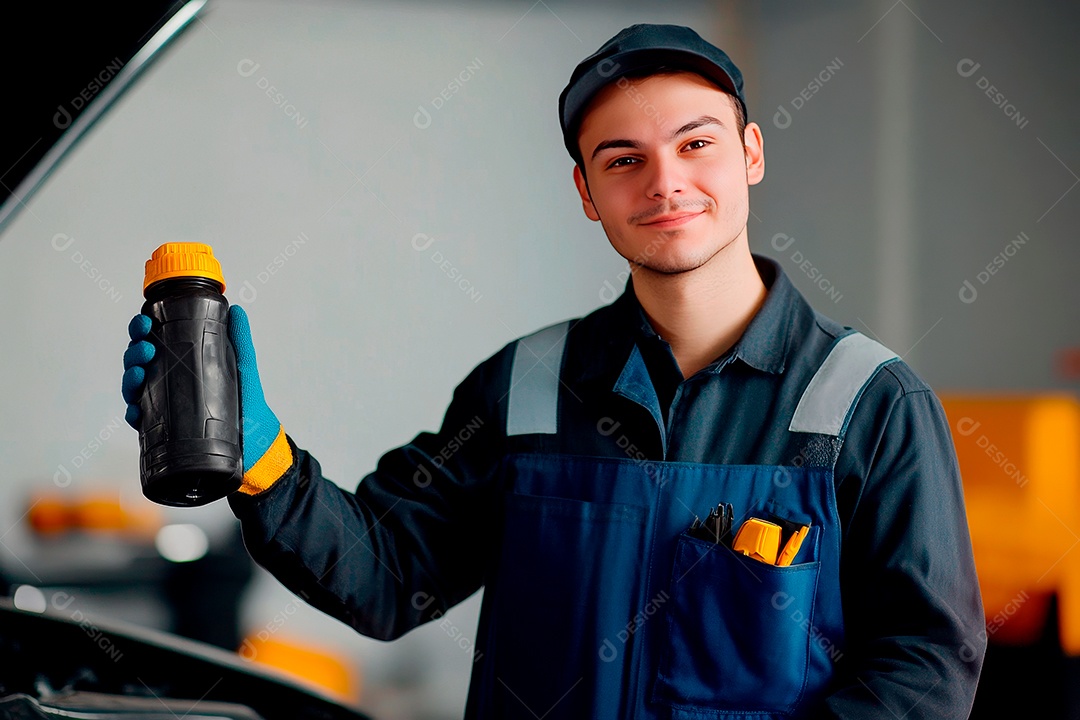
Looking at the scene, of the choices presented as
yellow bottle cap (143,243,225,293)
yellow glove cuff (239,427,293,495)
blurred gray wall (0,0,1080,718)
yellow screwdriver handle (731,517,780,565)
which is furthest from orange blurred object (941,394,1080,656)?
yellow bottle cap (143,243,225,293)

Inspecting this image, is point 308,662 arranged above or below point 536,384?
below

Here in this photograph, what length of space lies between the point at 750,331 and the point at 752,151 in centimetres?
26

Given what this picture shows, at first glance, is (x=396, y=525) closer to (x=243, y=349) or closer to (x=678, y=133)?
(x=243, y=349)

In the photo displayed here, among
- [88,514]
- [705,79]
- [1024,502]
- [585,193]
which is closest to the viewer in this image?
[705,79]

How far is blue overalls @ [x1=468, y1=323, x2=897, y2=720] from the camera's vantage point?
3.31 ft

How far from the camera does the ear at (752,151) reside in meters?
1.22

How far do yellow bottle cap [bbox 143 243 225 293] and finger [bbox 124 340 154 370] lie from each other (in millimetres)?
66

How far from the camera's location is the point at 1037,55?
2914 mm

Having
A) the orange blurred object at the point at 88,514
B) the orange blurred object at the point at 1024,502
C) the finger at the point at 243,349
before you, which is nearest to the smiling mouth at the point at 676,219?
the finger at the point at 243,349

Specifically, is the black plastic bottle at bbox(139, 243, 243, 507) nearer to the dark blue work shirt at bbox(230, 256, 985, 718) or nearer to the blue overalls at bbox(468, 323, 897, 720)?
the dark blue work shirt at bbox(230, 256, 985, 718)

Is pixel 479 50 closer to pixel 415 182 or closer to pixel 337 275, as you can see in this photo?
pixel 415 182

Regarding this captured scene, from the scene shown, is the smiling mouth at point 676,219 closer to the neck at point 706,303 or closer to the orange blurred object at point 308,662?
the neck at point 706,303

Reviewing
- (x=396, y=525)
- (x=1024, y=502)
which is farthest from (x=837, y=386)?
(x=1024, y=502)

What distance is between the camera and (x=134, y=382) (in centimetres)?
95
